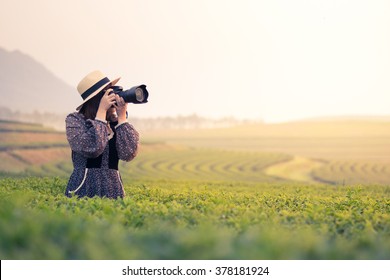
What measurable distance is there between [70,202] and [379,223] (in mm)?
3882

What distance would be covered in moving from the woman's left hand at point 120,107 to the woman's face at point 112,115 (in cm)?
6

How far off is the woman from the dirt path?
50.4m

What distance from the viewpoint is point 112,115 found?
9.73m

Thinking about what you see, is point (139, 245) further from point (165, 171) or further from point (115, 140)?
point (165, 171)

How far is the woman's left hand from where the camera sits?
9594 millimetres

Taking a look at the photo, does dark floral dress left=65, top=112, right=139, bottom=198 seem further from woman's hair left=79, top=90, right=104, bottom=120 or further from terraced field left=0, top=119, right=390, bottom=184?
terraced field left=0, top=119, right=390, bottom=184

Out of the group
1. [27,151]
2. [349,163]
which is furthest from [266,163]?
[27,151]

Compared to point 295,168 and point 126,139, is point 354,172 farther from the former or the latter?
point 126,139

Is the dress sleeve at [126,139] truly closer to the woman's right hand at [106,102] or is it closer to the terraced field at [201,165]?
the woman's right hand at [106,102]

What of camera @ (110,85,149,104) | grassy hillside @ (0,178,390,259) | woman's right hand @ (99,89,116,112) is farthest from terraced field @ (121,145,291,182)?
grassy hillside @ (0,178,390,259)

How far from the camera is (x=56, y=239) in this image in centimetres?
539

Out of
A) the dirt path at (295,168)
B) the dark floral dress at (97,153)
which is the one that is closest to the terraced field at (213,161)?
the dirt path at (295,168)

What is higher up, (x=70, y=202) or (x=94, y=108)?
(x=94, y=108)

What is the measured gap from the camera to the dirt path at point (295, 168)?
61312mm
